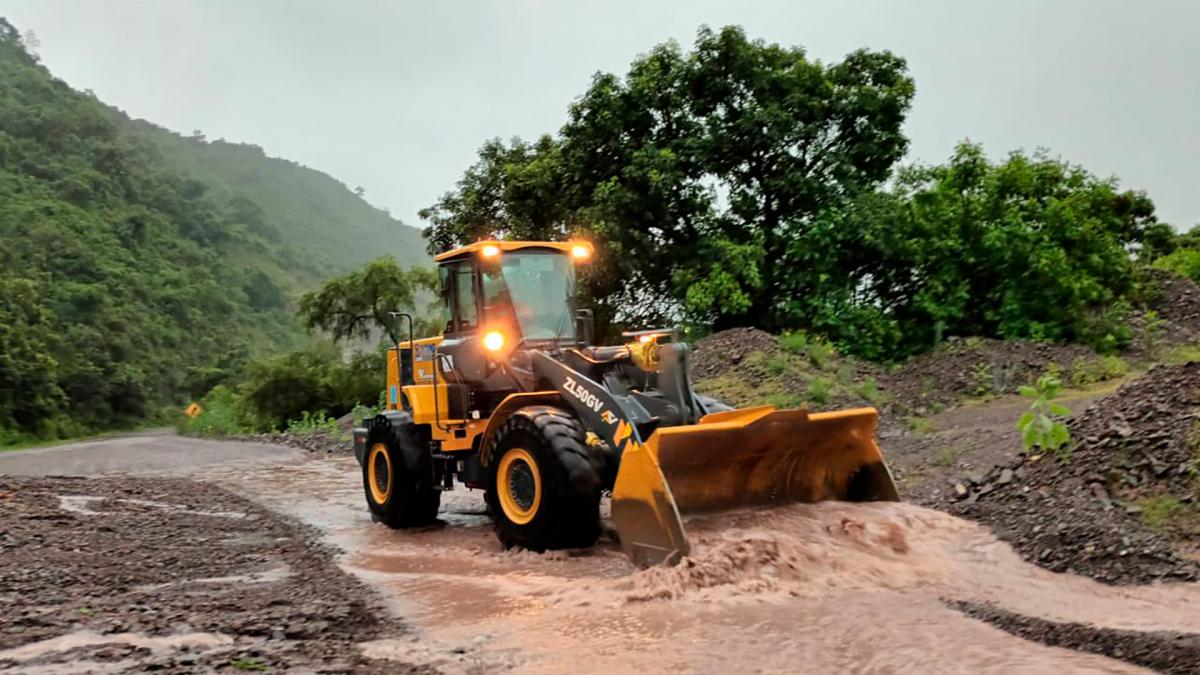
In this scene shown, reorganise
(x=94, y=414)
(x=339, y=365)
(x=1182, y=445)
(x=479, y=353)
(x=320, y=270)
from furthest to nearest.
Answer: (x=320, y=270) < (x=94, y=414) < (x=339, y=365) < (x=479, y=353) < (x=1182, y=445)

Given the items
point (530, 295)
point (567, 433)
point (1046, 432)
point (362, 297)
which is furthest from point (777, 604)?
point (362, 297)

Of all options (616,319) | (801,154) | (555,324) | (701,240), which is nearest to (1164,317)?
(801,154)

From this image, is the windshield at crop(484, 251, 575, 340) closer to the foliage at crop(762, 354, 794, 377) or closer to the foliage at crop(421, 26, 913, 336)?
the foliage at crop(762, 354, 794, 377)

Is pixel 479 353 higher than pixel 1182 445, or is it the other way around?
pixel 479 353

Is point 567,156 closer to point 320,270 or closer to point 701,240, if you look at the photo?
point 701,240

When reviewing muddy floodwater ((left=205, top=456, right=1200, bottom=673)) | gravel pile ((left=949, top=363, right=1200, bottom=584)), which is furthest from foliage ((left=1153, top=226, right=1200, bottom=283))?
muddy floodwater ((left=205, top=456, right=1200, bottom=673))

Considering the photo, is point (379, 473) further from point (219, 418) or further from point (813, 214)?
point (219, 418)

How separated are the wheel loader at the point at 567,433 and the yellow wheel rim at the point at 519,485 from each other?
15mm

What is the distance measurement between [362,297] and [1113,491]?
110 feet

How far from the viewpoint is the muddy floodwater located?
16.1 feet

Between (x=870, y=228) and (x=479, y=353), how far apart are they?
1189cm

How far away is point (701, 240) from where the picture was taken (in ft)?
63.3

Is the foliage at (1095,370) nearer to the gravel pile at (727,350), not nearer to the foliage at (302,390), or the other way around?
the gravel pile at (727,350)

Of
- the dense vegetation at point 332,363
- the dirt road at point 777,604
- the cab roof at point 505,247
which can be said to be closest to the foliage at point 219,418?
the dense vegetation at point 332,363
